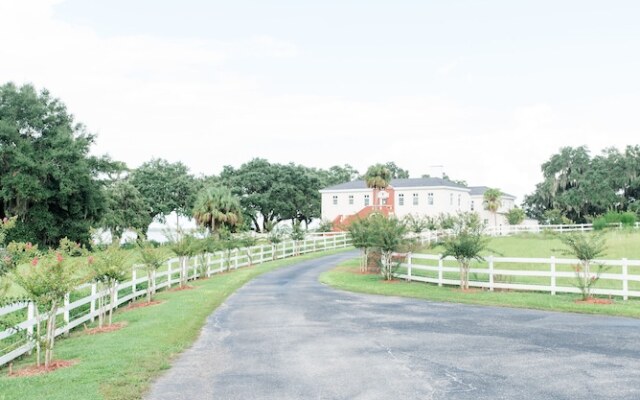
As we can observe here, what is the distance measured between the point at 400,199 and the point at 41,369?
6443cm

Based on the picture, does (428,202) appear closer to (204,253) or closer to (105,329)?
(204,253)

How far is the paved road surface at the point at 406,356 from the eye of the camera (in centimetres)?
841

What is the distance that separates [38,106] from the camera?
49.5 meters

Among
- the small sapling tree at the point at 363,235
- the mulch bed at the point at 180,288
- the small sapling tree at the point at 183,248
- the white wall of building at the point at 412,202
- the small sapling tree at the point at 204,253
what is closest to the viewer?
the mulch bed at the point at 180,288

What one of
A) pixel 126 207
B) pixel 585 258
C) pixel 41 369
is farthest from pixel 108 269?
pixel 126 207

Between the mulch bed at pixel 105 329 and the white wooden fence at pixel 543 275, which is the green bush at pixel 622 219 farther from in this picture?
the mulch bed at pixel 105 329

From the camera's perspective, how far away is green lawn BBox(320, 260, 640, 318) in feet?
54.6

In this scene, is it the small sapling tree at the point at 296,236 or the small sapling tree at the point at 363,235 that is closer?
the small sapling tree at the point at 363,235

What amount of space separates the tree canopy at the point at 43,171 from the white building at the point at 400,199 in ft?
96.3

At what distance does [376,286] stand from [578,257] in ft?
25.5

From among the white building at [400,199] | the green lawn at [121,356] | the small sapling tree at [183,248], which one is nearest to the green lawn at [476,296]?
the small sapling tree at [183,248]

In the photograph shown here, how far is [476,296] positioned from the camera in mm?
20016

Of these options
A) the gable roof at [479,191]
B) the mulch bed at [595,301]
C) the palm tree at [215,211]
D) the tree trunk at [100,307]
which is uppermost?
the gable roof at [479,191]

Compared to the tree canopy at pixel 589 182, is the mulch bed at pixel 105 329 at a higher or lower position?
lower
